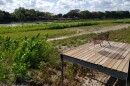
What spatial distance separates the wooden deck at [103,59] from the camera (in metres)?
4.15

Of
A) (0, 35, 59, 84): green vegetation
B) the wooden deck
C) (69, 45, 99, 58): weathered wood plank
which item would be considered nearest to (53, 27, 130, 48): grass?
(0, 35, 59, 84): green vegetation

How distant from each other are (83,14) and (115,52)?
100 m

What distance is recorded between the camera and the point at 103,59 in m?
4.79

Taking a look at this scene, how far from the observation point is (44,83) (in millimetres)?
5699

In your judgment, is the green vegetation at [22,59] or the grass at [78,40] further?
the grass at [78,40]

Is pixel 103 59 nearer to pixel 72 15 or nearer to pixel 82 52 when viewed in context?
pixel 82 52

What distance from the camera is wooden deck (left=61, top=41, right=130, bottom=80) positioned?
415 cm

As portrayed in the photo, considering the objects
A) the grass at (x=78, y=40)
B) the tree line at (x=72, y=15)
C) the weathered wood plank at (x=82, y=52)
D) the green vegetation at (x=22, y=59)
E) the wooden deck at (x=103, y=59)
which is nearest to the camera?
the wooden deck at (x=103, y=59)

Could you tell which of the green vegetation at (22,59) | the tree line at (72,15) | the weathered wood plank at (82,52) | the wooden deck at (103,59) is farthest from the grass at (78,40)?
the tree line at (72,15)

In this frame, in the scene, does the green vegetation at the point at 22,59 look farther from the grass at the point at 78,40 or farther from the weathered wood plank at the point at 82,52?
the grass at the point at 78,40

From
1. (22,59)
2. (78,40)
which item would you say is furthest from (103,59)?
(78,40)

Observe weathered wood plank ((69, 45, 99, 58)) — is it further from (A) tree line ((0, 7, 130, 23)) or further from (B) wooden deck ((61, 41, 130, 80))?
(A) tree line ((0, 7, 130, 23))

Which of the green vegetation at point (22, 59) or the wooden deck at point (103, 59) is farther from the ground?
the wooden deck at point (103, 59)

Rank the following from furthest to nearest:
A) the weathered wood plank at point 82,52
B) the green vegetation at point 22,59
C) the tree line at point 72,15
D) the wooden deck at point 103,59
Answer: the tree line at point 72,15
the green vegetation at point 22,59
the weathered wood plank at point 82,52
the wooden deck at point 103,59
